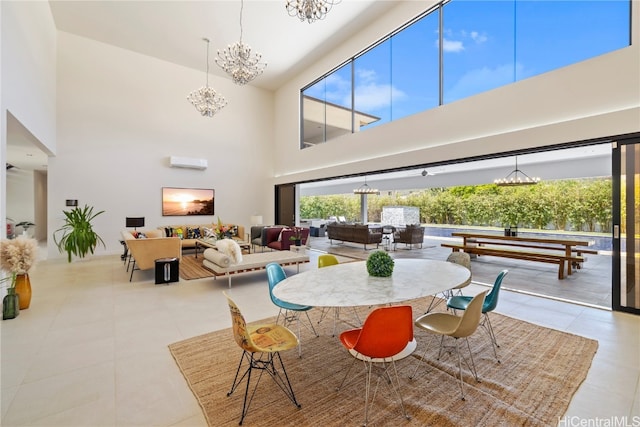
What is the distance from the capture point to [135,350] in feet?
9.16

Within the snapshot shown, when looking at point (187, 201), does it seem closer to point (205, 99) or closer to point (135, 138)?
point (135, 138)

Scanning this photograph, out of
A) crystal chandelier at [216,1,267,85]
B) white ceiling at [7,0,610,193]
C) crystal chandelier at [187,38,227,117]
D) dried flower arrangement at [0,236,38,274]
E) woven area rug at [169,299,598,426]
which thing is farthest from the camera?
crystal chandelier at [187,38,227,117]

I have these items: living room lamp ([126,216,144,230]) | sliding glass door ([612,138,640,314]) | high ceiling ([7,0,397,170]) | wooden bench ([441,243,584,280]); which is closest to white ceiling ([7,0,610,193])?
high ceiling ([7,0,397,170])

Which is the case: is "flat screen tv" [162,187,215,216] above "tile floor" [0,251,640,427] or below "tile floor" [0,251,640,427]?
above

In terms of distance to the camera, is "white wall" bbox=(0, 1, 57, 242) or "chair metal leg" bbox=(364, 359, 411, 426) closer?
"chair metal leg" bbox=(364, 359, 411, 426)

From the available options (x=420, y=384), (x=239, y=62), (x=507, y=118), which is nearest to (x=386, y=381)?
(x=420, y=384)

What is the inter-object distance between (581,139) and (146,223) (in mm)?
10117

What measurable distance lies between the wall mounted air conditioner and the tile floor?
4.68 meters

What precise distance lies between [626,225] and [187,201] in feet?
32.8

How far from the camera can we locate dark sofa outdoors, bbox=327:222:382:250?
9.30m

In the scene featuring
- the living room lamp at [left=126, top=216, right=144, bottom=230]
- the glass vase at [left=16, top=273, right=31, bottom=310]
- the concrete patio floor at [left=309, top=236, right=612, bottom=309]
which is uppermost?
the living room lamp at [left=126, top=216, right=144, bottom=230]

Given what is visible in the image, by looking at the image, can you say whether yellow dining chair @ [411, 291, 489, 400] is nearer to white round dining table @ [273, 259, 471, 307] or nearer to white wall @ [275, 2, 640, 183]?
white round dining table @ [273, 259, 471, 307]

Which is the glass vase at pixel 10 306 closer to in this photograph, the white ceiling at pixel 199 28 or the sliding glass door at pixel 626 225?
the white ceiling at pixel 199 28

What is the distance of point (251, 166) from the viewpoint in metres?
10.7
